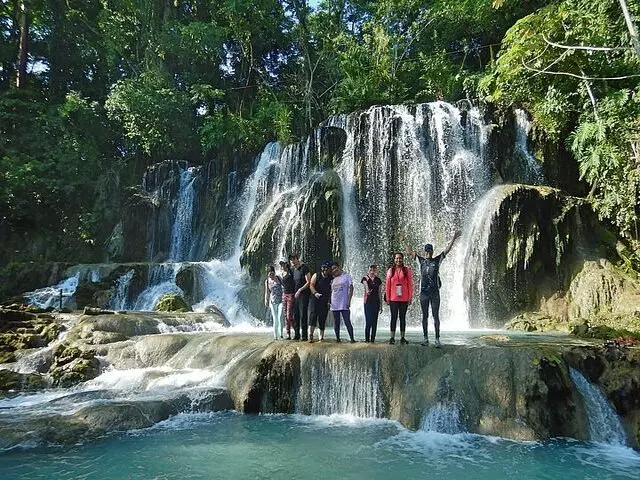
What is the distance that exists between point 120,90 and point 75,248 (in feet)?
28.6

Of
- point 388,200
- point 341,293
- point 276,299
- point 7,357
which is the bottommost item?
point 7,357

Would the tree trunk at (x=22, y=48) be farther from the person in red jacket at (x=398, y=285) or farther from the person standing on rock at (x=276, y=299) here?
the person in red jacket at (x=398, y=285)

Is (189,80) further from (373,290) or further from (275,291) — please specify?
(373,290)

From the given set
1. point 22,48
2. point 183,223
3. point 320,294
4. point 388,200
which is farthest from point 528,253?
point 22,48

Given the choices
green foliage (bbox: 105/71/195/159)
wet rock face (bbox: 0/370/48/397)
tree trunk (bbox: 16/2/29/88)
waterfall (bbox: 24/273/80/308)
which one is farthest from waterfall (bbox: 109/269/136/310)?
tree trunk (bbox: 16/2/29/88)

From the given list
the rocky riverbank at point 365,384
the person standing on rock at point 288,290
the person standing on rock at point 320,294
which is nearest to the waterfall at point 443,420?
the rocky riverbank at point 365,384

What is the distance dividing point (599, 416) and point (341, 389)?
3.96 metres

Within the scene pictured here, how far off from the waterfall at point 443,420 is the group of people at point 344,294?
3.89 feet

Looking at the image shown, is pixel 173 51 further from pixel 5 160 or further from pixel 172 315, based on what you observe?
pixel 172 315

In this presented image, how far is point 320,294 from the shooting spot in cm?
915

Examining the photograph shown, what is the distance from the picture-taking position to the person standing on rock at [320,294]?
30.1 feet

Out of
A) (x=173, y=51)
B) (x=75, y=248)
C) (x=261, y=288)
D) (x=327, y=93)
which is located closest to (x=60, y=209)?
(x=75, y=248)

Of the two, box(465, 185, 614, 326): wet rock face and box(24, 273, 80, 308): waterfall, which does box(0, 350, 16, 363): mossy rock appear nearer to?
box(24, 273, 80, 308): waterfall

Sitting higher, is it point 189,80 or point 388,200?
point 189,80
